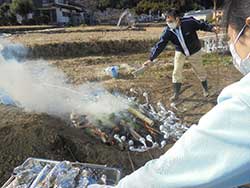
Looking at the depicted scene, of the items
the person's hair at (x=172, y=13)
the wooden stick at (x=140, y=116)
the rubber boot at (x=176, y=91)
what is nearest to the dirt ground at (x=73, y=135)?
the rubber boot at (x=176, y=91)

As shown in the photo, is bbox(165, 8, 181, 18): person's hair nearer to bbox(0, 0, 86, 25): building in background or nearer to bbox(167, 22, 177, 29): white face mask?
bbox(167, 22, 177, 29): white face mask

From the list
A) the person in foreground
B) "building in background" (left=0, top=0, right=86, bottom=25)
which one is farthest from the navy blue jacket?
"building in background" (left=0, top=0, right=86, bottom=25)

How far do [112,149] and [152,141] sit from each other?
0.67m

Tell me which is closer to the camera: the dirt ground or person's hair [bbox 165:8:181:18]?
the dirt ground

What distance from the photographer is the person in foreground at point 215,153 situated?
916 mm

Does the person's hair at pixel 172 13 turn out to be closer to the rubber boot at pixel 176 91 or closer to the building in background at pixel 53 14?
the rubber boot at pixel 176 91

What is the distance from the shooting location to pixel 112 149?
466 cm

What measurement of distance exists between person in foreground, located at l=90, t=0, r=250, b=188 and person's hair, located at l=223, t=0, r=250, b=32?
290 millimetres

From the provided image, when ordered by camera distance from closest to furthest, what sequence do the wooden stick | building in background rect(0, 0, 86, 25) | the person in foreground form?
1. the person in foreground
2. the wooden stick
3. building in background rect(0, 0, 86, 25)

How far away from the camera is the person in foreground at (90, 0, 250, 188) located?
3.00ft

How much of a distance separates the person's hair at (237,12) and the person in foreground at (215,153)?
11.4 inches

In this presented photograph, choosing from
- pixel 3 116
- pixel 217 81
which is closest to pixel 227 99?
pixel 3 116

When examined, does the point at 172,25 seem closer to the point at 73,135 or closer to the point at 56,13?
the point at 73,135

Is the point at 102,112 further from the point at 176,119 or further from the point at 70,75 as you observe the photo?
the point at 70,75
